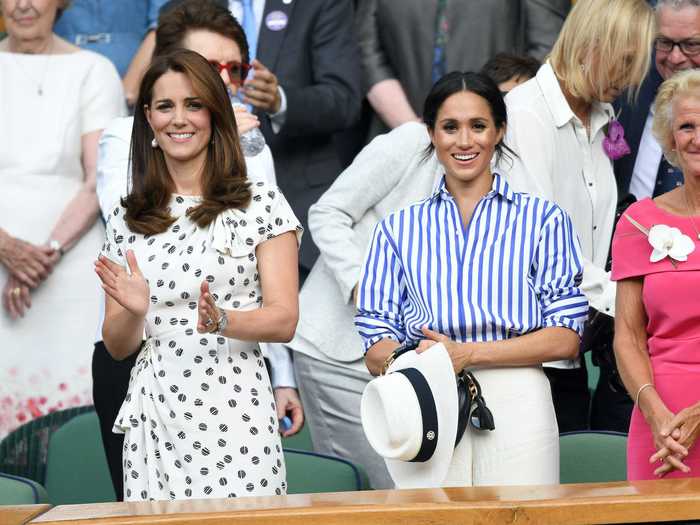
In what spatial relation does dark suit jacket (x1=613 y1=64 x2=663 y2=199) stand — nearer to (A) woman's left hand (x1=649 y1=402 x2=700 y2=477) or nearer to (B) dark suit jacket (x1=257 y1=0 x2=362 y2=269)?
(B) dark suit jacket (x1=257 y1=0 x2=362 y2=269)

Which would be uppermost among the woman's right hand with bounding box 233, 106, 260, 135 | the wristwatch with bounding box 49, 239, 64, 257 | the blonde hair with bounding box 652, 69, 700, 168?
the woman's right hand with bounding box 233, 106, 260, 135

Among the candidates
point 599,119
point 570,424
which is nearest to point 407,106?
point 599,119

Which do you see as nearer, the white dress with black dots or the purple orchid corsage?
the white dress with black dots

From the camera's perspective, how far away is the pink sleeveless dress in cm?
386

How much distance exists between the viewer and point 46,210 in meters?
5.67

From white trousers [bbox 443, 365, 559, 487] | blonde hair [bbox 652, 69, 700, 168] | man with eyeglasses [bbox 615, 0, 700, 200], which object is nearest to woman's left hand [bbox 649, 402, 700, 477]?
white trousers [bbox 443, 365, 559, 487]

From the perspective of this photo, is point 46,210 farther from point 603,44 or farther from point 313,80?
point 603,44

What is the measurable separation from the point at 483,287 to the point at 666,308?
1.55ft

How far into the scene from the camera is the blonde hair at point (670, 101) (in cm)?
401

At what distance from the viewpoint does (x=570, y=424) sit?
4.91 m

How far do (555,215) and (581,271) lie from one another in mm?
166

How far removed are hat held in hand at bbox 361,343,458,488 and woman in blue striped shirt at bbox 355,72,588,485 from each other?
11cm

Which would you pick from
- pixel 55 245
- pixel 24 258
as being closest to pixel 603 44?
pixel 55 245

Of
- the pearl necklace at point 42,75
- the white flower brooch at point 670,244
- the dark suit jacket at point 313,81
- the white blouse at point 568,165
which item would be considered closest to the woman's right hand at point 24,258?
the pearl necklace at point 42,75
